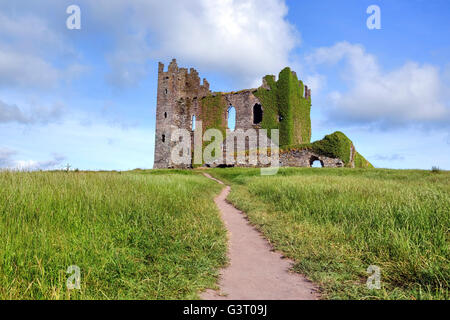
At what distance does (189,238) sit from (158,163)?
32933mm

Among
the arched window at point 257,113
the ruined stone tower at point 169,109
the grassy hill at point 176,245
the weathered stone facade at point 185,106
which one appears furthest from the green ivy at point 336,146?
the ruined stone tower at point 169,109

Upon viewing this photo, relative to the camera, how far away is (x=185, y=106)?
1473 inches

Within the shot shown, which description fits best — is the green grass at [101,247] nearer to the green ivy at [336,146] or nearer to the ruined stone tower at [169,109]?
the green ivy at [336,146]

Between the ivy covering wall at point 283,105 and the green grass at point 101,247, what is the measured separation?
2733 centimetres

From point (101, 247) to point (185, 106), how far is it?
35.6 m

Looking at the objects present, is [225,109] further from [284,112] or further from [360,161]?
[360,161]

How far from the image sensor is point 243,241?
493 cm

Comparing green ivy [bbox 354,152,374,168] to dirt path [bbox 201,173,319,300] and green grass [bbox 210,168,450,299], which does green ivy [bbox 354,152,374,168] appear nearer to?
green grass [bbox 210,168,450,299]

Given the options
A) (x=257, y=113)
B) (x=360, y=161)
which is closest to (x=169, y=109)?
(x=257, y=113)

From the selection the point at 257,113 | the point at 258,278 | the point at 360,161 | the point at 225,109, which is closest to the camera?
the point at 258,278

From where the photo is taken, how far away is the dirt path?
280 cm

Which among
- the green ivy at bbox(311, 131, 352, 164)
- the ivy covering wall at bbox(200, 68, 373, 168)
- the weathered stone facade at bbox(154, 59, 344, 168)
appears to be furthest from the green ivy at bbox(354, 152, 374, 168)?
the weathered stone facade at bbox(154, 59, 344, 168)

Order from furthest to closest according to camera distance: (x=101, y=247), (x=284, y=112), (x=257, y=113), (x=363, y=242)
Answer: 1. (x=257, y=113)
2. (x=284, y=112)
3. (x=363, y=242)
4. (x=101, y=247)
